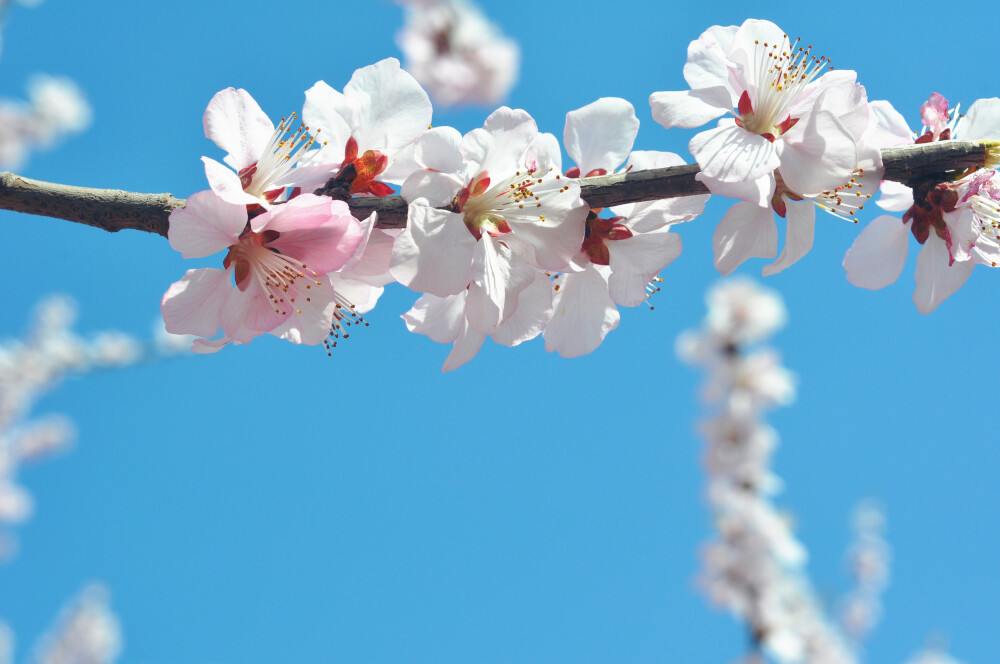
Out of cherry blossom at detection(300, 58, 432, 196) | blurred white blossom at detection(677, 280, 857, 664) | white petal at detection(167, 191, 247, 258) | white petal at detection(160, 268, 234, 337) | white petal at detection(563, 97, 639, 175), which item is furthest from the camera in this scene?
blurred white blossom at detection(677, 280, 857, 664)

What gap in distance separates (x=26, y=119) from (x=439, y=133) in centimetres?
968

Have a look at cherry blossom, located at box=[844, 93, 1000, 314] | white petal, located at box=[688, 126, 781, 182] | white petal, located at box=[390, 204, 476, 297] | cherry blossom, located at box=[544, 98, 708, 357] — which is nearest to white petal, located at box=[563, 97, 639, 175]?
cherry blossom, located at box=[544, 98, 708, 357]

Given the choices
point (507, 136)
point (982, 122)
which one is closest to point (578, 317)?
point (507, 136)

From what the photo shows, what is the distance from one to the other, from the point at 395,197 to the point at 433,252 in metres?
0.10

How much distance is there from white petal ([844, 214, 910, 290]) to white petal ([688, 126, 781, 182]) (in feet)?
1.28

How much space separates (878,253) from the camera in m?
1.39

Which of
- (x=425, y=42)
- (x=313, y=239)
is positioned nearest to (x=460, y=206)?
(x=313, y=239)

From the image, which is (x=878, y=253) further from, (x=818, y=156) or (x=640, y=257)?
(x=640, y=257)

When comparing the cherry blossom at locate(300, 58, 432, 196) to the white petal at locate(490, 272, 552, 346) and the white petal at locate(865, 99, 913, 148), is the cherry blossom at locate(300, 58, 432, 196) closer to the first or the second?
the white petal at locate(490, 272, 552, 346)

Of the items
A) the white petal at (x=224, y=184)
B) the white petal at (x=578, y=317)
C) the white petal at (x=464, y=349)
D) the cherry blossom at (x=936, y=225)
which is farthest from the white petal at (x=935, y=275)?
the white petal at (x=224, y=184)

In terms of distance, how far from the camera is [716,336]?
619cm

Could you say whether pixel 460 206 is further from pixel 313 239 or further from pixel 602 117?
pixel 602 117

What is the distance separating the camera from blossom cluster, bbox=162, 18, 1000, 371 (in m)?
1.06

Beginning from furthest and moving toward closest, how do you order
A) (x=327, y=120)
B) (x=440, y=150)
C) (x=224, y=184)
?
(x=327, y=120) < (x=440, y=150) < (x=224, y=184)
